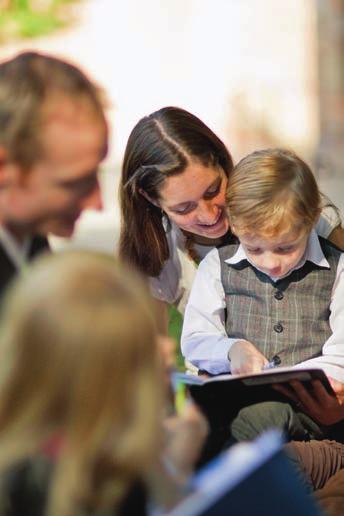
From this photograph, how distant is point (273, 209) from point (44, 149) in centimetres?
93

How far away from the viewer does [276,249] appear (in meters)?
3.29

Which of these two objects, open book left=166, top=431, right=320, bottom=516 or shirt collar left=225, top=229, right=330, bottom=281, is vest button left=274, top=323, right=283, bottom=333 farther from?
open book left=166, top=431, right=320, bottom=516

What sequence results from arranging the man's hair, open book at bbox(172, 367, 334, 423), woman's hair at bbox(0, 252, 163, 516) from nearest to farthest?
woman's hair at bbox(0, 252, 163, 516), the man's hair, open book at bbox(172, 367, 334, 423)

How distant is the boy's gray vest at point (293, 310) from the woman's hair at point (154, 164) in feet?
1.04

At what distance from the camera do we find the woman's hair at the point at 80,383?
77.0 inches

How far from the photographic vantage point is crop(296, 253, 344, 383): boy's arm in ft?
11.0

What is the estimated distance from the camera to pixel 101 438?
1.98 m

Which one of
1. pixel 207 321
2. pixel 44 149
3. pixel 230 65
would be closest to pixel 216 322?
pixel 207 321

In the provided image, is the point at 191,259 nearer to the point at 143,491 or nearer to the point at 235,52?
the point at 143,491

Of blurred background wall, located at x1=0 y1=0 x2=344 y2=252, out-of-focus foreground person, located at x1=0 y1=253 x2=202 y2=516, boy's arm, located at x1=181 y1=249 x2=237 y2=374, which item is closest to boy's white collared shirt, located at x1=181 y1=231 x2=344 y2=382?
boy's arm, located at x1=181 y1=249 x2=237 y2=374

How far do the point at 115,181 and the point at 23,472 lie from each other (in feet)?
22.8

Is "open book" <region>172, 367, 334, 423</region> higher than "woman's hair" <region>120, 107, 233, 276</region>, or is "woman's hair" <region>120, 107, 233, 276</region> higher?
"woman's hair" <region>120, 107, 233, 276</region>

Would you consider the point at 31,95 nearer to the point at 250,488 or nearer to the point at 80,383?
the point at 80,383

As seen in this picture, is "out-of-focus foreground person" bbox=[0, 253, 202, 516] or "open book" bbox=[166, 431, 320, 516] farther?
"open book" bbox=[166, 431, 320, 516]
